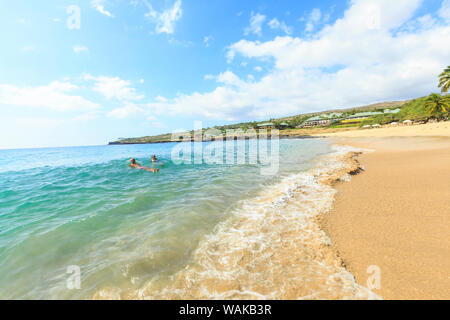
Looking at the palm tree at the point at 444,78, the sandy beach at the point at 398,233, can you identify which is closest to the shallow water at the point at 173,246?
the sandy beach at the point at 398,233

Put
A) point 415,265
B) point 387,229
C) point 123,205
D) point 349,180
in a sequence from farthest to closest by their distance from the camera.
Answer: point 349,180, point 123,205, point 387,229, point 415,265

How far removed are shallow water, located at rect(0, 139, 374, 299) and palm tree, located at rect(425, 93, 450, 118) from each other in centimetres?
5904

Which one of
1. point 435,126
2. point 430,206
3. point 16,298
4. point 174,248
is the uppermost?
point 435,126

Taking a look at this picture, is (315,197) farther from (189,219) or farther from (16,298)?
(16,298)

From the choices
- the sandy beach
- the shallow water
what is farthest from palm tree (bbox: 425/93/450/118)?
the shallow water

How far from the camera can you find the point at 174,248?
12.6 feet

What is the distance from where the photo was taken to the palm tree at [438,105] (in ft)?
127

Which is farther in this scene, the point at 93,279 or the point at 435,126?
the point at 435,126

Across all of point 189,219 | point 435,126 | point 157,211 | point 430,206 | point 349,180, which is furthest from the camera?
point 435,126

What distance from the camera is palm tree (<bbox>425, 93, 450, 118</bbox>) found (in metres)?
38.8

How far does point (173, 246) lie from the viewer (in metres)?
3.92

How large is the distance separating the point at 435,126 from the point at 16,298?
49.6 meters

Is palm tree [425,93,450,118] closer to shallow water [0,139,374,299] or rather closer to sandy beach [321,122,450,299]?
sandy beach [321,122,450,299]
